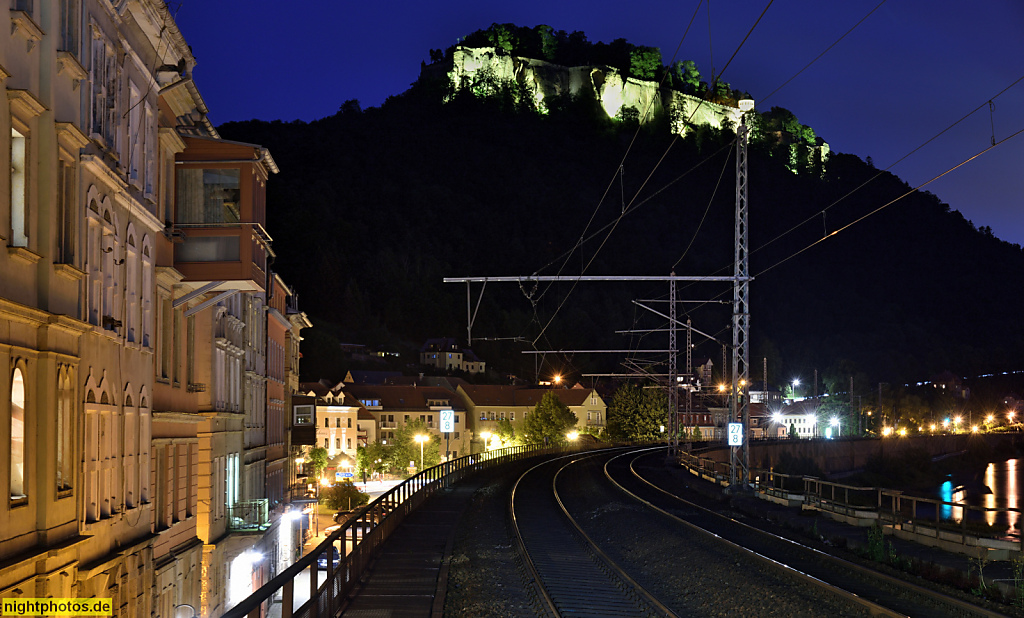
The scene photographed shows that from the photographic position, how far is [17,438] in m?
10.4

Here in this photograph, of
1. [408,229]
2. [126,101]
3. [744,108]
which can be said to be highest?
[408,229]

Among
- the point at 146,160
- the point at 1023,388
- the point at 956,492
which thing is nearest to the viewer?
the point at 146,160

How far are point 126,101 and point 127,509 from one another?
670cm

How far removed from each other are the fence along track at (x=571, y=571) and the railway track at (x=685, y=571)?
0.07 ft

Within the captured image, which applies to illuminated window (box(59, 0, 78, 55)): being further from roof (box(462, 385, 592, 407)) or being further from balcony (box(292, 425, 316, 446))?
roof (box(462, 385, 592, 407))

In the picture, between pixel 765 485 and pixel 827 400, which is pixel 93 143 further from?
pixel 827 400

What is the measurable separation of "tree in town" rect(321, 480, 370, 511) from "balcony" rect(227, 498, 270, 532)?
31.9 metres

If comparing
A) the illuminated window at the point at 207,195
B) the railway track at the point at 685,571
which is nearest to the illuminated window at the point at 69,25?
the illuminated window at the point at 207,195

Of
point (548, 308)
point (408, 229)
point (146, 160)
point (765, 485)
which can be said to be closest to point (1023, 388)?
point (548, 308)

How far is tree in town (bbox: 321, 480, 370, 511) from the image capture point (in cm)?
5856

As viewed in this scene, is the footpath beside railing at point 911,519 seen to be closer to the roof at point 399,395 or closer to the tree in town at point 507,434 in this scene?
the tree in town at point 507,434

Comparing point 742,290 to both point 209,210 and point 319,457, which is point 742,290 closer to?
point 209,210

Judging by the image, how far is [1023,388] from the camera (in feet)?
516

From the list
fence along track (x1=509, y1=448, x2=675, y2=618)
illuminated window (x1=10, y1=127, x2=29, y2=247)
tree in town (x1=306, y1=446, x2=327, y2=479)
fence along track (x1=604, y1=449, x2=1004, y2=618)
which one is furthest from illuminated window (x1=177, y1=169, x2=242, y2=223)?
tree in town (x1=306, y1=446, x2=327, y2=479)
